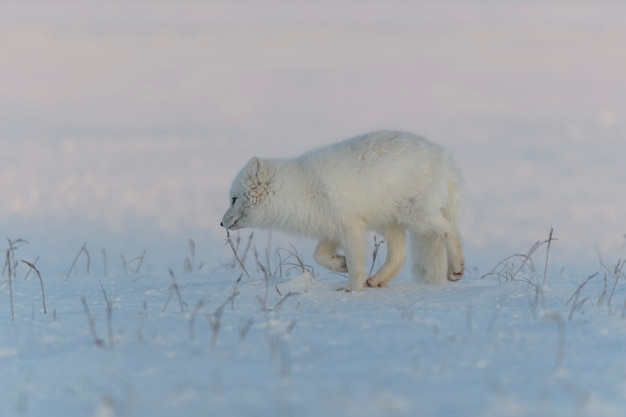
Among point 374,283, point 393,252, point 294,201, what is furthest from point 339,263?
point 294,201

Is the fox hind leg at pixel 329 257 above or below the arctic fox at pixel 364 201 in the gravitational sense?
below

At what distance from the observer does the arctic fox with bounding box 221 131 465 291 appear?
6.42 m

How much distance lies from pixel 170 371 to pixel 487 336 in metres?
1.46

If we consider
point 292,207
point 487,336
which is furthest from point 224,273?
point 487,336

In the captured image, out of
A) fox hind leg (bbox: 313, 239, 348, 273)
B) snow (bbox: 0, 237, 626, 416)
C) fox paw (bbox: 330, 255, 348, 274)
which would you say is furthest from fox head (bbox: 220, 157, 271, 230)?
snow (bbox: 0, 237, 626, 416)

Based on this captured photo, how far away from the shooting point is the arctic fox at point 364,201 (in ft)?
21.1

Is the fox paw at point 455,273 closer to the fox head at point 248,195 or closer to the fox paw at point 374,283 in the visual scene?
the fox paw at point 374,283

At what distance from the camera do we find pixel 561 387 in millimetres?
3338

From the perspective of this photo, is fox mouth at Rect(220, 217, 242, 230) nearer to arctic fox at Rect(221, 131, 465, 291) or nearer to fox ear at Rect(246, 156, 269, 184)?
arctic fox at Rect(221, 131, 465, 291)

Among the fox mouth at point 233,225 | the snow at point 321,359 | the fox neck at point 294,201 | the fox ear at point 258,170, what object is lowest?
the snow at point 321,359

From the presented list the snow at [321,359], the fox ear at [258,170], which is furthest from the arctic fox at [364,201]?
the snow at [321,359]

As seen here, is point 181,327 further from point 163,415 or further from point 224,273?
point 224,273

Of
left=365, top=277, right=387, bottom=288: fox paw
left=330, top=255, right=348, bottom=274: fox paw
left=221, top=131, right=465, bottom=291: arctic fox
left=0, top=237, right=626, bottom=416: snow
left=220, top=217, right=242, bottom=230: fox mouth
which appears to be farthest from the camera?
left=220, top=217, right=242, bottom=230: fox mouth

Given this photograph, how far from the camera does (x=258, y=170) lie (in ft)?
22.2
